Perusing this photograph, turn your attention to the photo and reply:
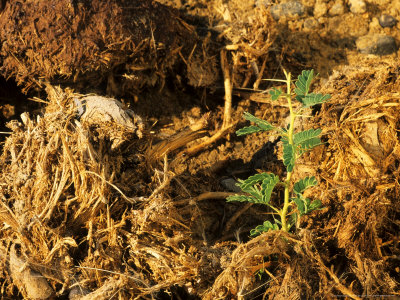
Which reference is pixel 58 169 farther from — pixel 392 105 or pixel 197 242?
pixel 392 105

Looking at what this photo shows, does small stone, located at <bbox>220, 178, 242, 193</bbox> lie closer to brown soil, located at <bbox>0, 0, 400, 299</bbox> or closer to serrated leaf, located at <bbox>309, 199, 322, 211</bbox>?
brown soil, located at <bbox>0, 0, 400, 299</bbox>

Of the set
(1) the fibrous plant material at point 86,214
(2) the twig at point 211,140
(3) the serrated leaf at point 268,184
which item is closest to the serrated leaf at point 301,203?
(3) the serrated leaf at point 268,184

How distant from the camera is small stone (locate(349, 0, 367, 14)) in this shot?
3579 mm

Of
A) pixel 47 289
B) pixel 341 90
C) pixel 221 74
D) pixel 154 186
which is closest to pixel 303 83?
pixel 341 90

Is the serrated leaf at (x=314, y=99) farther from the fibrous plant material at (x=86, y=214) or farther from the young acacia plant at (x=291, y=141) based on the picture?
the fibrous plant material at (x=86, y=214)

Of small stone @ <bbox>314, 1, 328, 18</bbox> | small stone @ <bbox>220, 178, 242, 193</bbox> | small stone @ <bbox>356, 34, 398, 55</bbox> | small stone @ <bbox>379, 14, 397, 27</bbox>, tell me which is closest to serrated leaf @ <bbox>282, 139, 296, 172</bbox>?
small stone @ <bbox>220, 178, 242, 193</bbox>

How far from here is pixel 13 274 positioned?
2.25m

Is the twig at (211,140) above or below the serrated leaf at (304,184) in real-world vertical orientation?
below

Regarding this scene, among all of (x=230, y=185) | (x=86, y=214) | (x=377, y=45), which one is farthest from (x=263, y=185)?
(x=377, y=45)

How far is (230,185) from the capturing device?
2850 millimetres

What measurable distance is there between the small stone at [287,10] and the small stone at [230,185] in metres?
1.45

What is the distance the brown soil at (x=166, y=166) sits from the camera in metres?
2.26

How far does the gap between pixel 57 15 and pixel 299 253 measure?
76.7 inches

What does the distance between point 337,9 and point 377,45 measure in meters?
0.45
